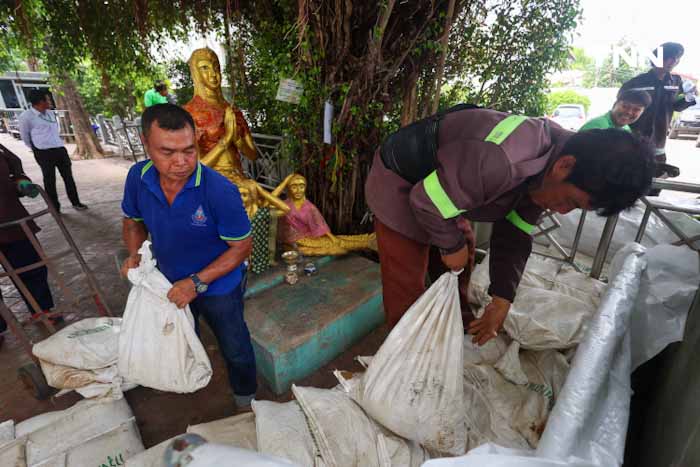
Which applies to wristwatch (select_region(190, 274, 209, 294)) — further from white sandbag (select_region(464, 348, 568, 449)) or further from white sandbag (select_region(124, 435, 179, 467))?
white sandbag (select_region(464, 348, 568, 449))

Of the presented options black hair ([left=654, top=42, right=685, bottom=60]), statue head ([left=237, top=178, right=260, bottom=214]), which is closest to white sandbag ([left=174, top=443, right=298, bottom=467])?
statue head ([left=237, top=178, right=260, bottom=214])

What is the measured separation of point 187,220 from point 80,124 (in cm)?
1160

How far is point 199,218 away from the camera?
1.57 metres

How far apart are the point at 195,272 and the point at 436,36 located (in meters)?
2.95

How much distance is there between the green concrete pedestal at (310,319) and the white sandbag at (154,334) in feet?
2.20

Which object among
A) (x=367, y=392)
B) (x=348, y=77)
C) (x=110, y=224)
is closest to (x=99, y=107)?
(x=110, y=224)

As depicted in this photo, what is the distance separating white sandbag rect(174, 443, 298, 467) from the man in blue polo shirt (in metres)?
1.00

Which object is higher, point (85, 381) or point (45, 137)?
point (45, 137)

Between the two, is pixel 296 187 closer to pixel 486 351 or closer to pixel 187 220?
pixel 187 220

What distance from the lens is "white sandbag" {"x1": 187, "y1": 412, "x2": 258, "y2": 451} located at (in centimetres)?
136

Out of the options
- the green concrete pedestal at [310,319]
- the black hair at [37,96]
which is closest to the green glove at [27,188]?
the green concrete pedestal at [310,319]

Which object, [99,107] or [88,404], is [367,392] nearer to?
[88,404]

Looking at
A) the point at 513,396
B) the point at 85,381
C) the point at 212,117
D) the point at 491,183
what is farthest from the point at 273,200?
the point at 513,396

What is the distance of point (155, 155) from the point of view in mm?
1450
